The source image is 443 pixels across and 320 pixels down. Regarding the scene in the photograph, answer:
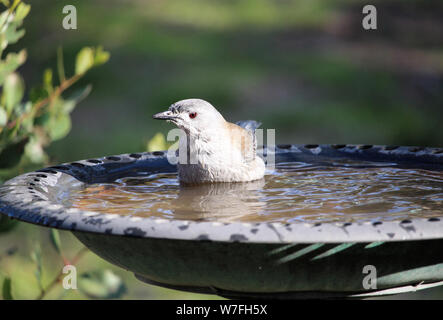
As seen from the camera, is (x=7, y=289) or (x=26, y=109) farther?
(x=26, y=109)

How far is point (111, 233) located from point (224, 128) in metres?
1.34

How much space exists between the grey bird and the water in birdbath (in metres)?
0.06

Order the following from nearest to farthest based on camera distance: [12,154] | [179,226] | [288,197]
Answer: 1. [179,226]
2. [288,197]
3. [12,154]

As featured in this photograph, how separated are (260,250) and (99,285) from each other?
3.39ft

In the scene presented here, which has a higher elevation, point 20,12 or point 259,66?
point 259,66

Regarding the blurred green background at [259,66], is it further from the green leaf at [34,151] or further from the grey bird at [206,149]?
the grey bird at [206,149]

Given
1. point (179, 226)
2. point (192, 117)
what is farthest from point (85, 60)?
point (179, 226)

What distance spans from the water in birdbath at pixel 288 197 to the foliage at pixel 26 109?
32 cm

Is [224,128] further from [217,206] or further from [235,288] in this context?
[235,288]

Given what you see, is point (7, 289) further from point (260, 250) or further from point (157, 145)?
point (260, 250)

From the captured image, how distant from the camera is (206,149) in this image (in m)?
3.23

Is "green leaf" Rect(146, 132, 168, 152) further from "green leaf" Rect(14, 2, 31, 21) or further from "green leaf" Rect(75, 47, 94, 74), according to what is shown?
"green leaf" Rect(14, 2, 31, 21)

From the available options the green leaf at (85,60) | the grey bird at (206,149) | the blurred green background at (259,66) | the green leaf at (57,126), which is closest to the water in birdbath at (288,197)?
the grey bird at (206,149)

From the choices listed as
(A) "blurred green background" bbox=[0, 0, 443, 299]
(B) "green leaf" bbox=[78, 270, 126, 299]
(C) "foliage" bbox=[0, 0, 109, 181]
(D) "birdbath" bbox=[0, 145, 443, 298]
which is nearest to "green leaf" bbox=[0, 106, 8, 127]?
(C) "foliage" bbox=[0, 0, 109, 181]
